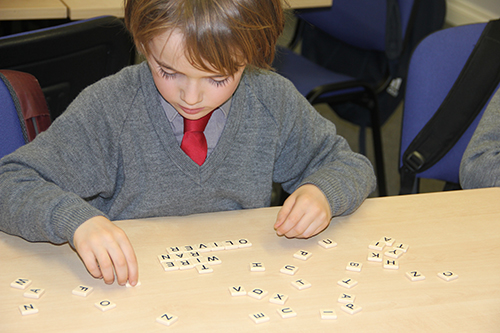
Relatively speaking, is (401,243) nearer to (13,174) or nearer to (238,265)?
(238,265)

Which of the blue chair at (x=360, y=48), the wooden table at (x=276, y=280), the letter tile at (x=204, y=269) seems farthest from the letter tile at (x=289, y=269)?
the blue chair at (x=360, y=48)

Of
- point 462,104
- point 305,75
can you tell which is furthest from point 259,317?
point 305,75

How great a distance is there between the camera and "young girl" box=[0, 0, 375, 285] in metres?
0.85

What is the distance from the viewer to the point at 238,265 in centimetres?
85

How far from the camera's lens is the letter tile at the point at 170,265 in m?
0.82

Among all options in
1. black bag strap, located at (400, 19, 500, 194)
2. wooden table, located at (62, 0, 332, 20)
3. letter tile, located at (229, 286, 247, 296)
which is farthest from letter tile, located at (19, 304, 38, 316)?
wooden table, located at (62, 0, 332, 20)

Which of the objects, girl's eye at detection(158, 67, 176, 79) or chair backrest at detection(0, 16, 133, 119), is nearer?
girl's eye at detection(158, 67, 176, 79)

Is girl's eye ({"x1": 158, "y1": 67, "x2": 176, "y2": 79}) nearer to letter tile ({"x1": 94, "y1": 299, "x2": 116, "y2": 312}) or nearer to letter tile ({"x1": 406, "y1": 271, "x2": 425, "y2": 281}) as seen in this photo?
letter tile ({"x1": 94, "y1": 299, "x2": 116, "y2": 312})

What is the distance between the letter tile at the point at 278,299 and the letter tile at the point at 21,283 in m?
0.34

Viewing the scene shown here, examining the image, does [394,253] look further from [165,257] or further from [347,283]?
[165,257]

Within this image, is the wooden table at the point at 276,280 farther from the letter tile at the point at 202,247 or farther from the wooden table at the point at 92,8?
the wooden table at the point at 92,8

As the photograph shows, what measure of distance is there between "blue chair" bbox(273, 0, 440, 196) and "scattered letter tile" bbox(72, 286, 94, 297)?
154cm

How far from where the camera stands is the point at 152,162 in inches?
43.3

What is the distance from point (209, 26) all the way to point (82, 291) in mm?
440
